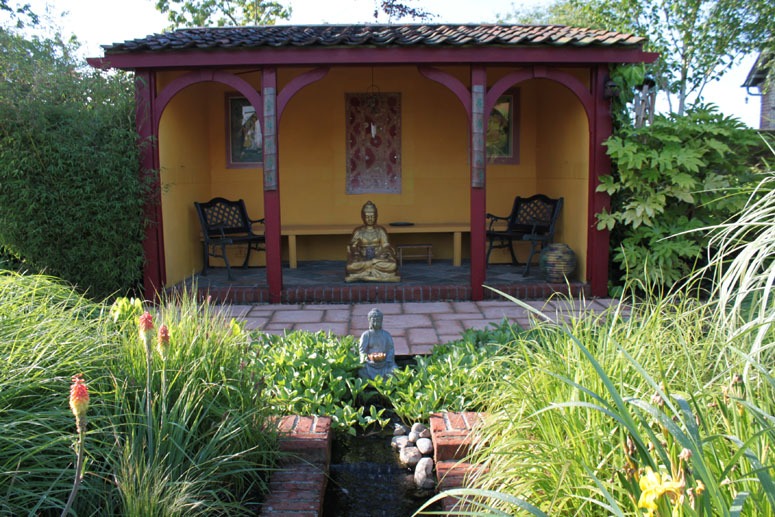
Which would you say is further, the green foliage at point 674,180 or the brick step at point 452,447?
the green foliage at point 674,180

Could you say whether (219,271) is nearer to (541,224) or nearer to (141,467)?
(541,224)

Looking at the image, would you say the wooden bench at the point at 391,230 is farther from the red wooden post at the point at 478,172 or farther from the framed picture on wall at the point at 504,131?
the red wooden post at the point at 478,172

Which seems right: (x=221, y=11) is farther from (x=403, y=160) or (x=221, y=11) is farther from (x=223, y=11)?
(x=403, y=160)

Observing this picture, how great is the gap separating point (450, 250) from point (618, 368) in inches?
269

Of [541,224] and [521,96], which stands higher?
[521,96]

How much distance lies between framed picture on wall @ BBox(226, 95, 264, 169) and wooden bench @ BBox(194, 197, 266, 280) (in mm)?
790

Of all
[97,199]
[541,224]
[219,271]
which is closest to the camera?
[97,199]

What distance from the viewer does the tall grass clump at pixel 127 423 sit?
2.11 metres

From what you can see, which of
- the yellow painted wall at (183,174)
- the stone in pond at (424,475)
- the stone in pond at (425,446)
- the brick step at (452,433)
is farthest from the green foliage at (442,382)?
the yellow painted wall at (183,174)

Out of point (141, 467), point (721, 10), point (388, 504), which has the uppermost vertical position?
point (721, 10)

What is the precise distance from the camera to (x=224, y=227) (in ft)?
27.1

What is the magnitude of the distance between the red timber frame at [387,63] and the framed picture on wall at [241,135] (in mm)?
2361

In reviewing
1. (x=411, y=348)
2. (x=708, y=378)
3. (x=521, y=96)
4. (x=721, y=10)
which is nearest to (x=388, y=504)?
(x=708, y=378)

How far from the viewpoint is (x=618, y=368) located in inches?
99.9
